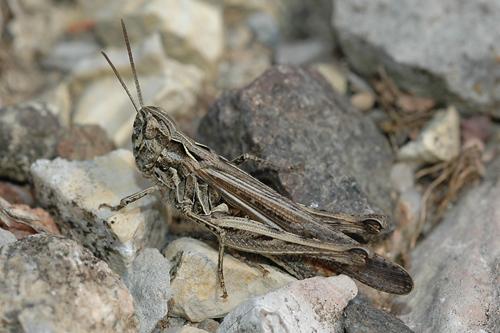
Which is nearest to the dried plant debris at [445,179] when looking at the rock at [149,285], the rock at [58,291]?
the rock at [149,285]

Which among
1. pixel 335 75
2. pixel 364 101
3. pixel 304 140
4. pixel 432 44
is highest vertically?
pixel 432 44

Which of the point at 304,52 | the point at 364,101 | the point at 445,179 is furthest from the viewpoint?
the point at 304,52

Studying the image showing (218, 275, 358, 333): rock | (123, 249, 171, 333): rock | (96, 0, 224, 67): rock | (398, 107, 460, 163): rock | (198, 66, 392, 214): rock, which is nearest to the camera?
(218, 275, 358, 333): rock

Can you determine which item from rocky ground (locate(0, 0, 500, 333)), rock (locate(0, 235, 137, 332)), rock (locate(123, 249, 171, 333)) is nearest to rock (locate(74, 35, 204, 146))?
rocky ground (locate(0, 0, 500, 333))

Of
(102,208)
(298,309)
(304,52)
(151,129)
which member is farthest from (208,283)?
(304,52)

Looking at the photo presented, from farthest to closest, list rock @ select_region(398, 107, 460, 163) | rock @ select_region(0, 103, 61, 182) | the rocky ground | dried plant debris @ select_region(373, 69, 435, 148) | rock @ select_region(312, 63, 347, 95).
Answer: rock @ select_region(312, 63, 347, 95)
dried plant debris @ select_region(373, 69, 435, 148)
rock @ select_region(398, 107, 460, 163)
rock @ select_region(0, 103, 61, 182)
the rocky ground

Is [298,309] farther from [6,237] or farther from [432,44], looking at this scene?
[432,44]

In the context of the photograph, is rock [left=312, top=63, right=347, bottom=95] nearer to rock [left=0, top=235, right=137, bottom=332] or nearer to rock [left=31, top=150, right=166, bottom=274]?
rock [left=31, top=150, right=166, bottom=274]
